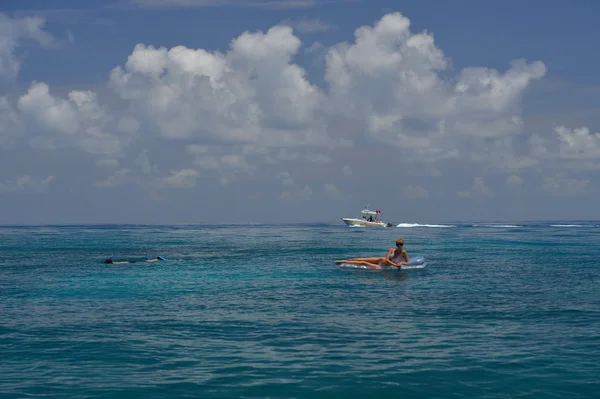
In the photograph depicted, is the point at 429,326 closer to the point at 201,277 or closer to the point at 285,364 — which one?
the point at 285,364

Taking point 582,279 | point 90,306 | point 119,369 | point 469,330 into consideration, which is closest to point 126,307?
point 90,306

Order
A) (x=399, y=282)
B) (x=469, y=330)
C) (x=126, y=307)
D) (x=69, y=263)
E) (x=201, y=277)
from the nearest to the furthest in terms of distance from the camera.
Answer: (x=469, y=330) < (x=126, y=307) < (x=399, y=282) < (x=201, y=277) < (x=69, y=263)

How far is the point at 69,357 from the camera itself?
19.4 meters

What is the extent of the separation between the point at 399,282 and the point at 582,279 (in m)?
12.0

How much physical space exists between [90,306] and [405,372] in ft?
60.2

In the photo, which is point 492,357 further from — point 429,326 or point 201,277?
point 201,277

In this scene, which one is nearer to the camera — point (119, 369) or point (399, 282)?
point (119, 369)

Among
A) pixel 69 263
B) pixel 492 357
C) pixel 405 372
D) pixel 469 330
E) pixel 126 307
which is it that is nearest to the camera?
pixel 405 372

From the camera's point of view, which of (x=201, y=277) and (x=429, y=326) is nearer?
(x=429, y=326)

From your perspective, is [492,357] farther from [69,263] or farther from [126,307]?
[69,263]

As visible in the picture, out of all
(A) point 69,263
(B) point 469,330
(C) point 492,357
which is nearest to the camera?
(C) point 492,357

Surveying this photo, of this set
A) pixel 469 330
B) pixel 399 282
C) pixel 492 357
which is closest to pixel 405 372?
pixel 492 357

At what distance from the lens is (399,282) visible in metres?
39.2

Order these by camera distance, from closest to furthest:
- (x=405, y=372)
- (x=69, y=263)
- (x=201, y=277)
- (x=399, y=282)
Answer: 1. (x=405, y=372)
2. (x=399, y=282)
3. (x=201, y=277)
4. (x=69, y=263)
